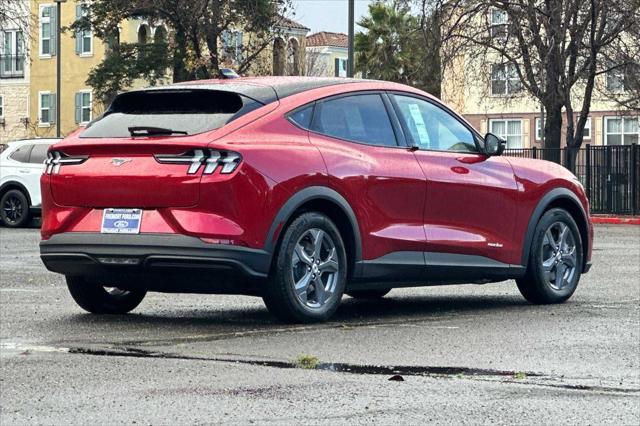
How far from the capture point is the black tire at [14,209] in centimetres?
3002

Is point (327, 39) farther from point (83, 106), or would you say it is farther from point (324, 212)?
point (324, 212)

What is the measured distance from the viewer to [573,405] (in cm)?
676

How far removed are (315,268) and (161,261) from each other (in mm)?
1061

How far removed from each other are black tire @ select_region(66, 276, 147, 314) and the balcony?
73958 mm

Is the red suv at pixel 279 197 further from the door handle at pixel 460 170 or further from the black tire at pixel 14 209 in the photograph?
the black tire at pixel 14 209

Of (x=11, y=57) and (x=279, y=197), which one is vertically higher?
(x=11, y=57)

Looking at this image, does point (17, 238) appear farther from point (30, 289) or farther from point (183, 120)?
point (183, 120)

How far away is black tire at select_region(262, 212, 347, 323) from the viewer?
9.83 m

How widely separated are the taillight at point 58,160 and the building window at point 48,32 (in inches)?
2812

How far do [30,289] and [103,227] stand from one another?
3.86 meters

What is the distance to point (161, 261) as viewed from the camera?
963 cm

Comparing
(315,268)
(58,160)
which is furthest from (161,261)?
(58,160)

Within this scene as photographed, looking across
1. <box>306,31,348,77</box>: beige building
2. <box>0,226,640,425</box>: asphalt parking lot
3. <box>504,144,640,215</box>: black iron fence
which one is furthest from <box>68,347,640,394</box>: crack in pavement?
<box>306,31,348,77</box>: beige building

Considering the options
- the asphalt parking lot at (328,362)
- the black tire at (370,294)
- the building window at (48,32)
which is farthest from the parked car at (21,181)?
the building window at (48,32)
